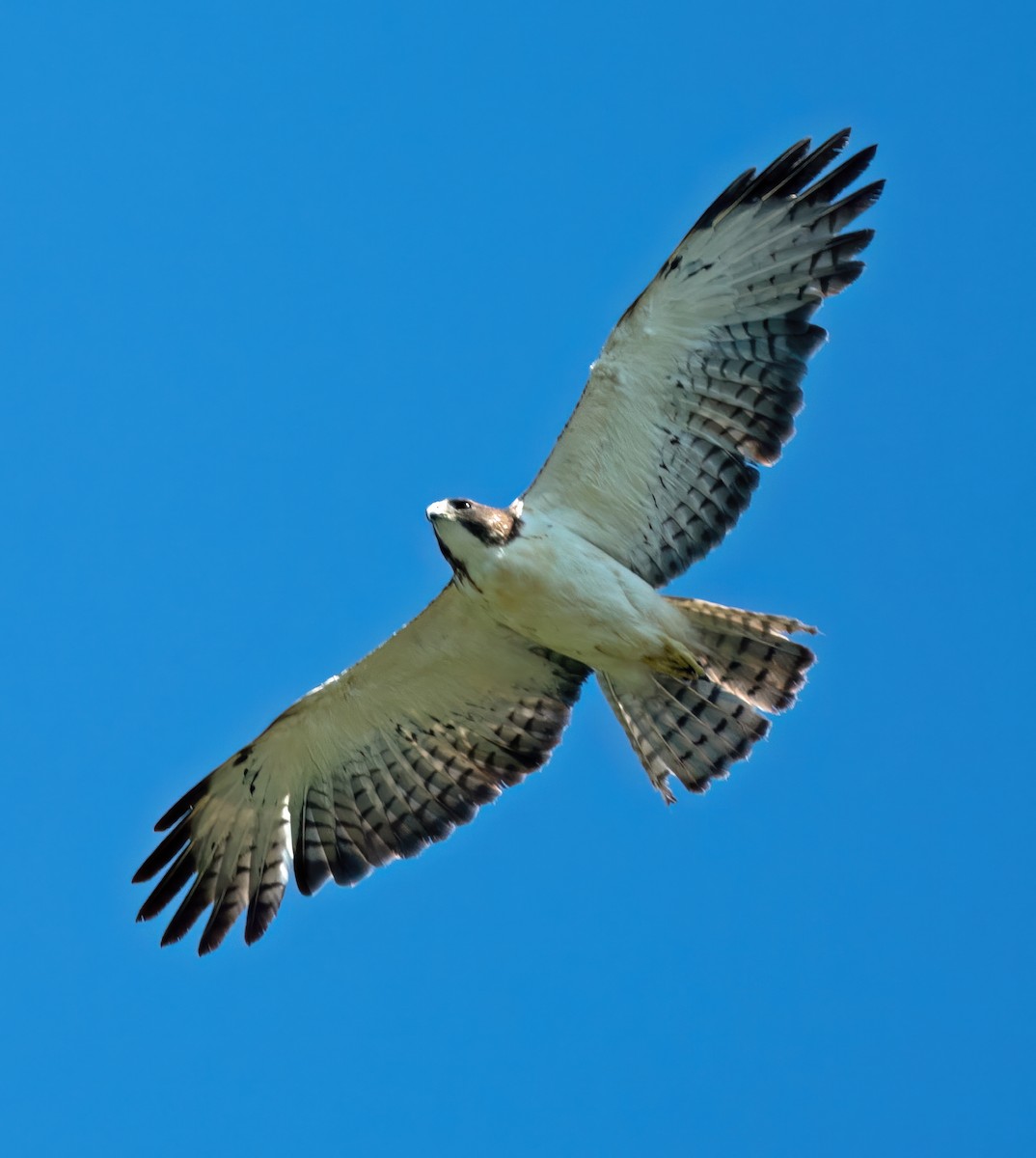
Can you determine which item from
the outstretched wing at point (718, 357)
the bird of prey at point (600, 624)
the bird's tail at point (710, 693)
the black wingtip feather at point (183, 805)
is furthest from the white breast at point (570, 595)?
the black wingtip feather at point (183, 805)

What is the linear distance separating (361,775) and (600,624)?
6.36 feet

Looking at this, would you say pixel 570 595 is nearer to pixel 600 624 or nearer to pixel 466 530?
pixel 600 624

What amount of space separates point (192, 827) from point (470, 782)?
A: 1.76 m

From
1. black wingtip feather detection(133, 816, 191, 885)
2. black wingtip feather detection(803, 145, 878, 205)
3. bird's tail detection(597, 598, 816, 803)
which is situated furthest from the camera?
black wingtip feather detection(133, 816, 191, 885)

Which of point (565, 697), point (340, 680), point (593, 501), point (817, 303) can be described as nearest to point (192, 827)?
point (340, 680)

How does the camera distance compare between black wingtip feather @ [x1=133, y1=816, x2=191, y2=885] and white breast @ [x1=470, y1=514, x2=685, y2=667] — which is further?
black wingtip feather @ [x1=133, y1=816, x2=191, y2=885]

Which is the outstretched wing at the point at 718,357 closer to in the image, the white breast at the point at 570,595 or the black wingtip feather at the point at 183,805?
the white breast at the point at 570,595

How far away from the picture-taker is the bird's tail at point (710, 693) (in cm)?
1121

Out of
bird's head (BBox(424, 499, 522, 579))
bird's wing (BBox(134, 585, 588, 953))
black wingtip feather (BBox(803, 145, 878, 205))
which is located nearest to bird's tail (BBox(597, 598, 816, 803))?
bird's wing (BBox(134, 585, 588, 953))

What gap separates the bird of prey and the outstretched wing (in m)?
0.01

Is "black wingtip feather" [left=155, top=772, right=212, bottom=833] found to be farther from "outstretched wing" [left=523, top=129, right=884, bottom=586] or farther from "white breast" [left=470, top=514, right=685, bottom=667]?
"outstretched wing" [left=523, top=129, right=884, bottom=586]

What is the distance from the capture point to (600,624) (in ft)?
36.8

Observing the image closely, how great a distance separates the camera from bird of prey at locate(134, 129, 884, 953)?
1090 cm

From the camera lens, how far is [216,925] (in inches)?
464
